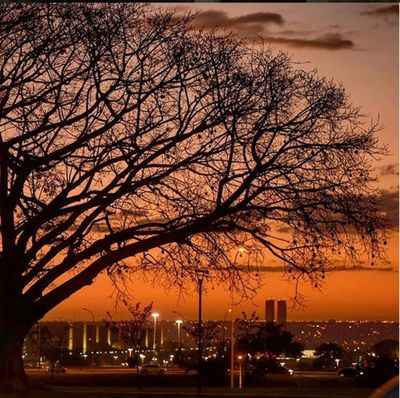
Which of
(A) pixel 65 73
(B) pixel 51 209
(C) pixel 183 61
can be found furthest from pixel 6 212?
(C) pixel 183 61

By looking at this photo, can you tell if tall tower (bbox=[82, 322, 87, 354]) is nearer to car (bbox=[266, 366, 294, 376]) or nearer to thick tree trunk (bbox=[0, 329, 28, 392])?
car (bbox=[266, 366, 294, 376])

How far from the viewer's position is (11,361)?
30688mm

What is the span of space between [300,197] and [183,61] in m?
4.89

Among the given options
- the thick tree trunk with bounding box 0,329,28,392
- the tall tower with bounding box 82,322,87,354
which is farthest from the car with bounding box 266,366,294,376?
the thick tree trunk with bounding box 0,329,28,392

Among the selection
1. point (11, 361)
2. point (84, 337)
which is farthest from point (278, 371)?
point (11, 361)

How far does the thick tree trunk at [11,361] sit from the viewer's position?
100 ft

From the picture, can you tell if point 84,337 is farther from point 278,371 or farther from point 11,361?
point 11,361

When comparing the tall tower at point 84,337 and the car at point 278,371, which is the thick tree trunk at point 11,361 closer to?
the car at point 278,371

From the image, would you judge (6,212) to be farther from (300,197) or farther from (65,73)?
(300,197)

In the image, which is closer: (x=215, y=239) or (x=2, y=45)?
(x=2, y=45)

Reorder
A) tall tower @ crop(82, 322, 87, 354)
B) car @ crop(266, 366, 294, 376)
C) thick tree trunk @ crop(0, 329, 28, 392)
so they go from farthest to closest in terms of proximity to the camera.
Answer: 1. tall tower @ crop(82, 322, 87, 354)
2. car @ crop(266, 366, 294, 376)
3. thick tree trunk @ crop(0, 329, 28, 392)

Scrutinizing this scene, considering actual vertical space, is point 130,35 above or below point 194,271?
above

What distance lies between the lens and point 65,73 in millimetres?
30188

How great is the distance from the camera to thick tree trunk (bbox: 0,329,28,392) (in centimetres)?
3048
